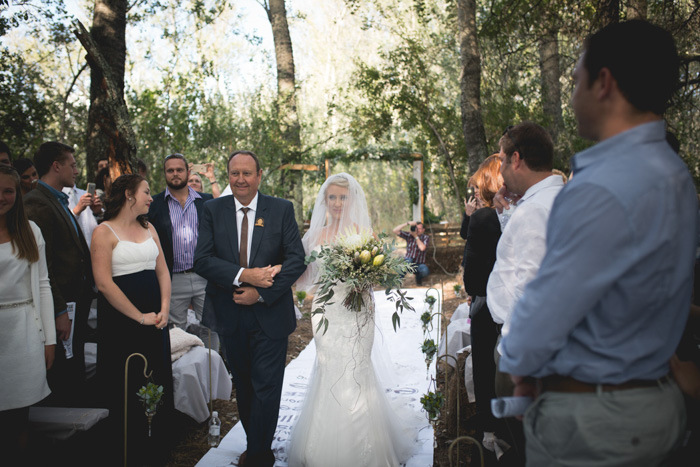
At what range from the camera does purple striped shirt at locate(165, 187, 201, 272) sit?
518cm

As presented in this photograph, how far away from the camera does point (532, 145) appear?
8.69 ft

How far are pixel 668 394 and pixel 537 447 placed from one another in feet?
1.42

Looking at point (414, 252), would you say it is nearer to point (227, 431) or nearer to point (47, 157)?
point (227, 431)

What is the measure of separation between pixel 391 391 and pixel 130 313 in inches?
109

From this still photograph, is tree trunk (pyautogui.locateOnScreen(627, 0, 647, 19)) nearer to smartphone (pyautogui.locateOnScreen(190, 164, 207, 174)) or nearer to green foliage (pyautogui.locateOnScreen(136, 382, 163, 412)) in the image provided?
smartphone (pyautogui.locateOnScreen(190, 164, 207, 174))

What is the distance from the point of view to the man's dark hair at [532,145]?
262 cm

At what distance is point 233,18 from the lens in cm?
2273

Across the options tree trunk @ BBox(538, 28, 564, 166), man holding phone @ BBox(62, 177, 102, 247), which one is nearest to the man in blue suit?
man holding phone @ BBox(62, 177, 102, 247)

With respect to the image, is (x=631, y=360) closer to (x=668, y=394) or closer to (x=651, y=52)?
(x=668, y=394)

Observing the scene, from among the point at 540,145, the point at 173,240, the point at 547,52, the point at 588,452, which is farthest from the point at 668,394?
the point at 547,52

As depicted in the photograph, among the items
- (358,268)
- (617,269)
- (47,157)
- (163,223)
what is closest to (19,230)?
(47,157)

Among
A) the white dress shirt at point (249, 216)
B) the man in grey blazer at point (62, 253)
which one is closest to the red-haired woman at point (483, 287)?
the white dress shirt at point (249, 216)

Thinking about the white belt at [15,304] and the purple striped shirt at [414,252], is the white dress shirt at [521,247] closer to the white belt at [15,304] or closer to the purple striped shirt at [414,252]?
the white belt at [15,304]

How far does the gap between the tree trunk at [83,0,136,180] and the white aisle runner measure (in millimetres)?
3271
